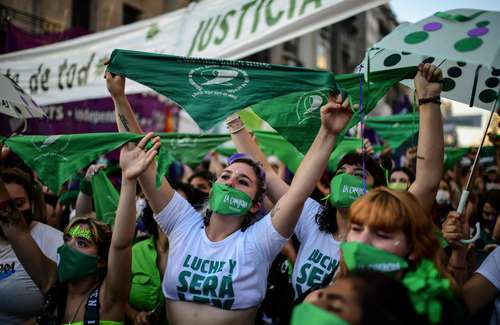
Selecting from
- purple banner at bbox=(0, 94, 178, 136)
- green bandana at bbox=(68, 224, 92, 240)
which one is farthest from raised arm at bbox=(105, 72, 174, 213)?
purple banner at bbox=(0, 94, 178, 136)

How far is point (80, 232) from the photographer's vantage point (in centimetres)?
250

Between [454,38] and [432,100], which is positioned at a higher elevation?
[454,38]

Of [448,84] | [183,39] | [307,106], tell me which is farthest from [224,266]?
[183,39]

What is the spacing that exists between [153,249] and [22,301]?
2.98ft

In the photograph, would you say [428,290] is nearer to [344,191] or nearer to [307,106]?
[344,191]

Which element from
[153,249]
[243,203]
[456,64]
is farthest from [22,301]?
[456,64]

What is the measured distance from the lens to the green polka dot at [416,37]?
197 cm

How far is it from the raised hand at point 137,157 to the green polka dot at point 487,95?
181cm

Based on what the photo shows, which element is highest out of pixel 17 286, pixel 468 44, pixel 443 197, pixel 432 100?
pixel 468 44

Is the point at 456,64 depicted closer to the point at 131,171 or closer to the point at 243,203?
the point at 243,203

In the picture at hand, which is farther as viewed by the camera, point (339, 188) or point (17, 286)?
point (17, 286)

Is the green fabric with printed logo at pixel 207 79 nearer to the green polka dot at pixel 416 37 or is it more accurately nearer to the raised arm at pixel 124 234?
the raised arm at pixel 124 234

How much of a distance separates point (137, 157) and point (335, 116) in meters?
1.00

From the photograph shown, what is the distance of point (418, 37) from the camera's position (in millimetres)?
1988
